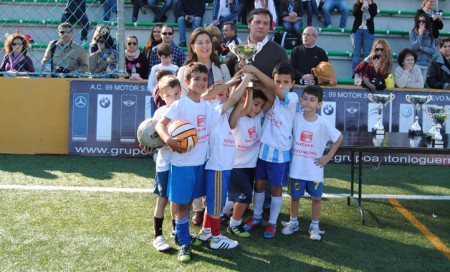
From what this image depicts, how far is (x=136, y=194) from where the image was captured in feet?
20.5

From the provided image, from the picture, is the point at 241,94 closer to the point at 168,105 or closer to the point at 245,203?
the point at 168,105

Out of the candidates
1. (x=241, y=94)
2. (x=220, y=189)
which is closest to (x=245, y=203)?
(x=220, y=189)

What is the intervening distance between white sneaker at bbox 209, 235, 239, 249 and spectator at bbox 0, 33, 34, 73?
5.73 metres

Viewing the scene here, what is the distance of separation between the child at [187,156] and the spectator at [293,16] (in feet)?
22.9

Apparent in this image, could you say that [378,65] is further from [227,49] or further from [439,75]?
[227,49]

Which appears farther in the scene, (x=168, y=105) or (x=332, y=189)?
(x=332, y=189)

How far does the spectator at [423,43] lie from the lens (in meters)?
10.5

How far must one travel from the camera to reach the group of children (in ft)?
14.3

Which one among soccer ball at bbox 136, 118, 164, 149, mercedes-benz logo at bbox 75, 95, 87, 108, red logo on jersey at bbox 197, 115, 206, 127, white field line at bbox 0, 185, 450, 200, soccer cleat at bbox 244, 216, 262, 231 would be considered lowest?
soccer cleat at bbox 244, 216, 262, 231

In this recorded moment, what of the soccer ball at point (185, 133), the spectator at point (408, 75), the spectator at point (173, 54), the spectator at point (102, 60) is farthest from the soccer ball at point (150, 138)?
the spectator at point (408, 75)

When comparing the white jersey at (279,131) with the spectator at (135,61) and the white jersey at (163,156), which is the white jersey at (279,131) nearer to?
the white jersey at (163,156)

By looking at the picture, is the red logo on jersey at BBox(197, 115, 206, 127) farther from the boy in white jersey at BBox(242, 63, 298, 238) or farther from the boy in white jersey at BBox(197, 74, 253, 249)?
the boy in white jersey at BBox(242, 63, 298, 238)

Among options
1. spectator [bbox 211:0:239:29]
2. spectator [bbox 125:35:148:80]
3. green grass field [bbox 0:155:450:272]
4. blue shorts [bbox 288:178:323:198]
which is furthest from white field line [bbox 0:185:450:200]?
spectator [bbox 211:0:239:29]

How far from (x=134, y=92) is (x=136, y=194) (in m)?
2.41
